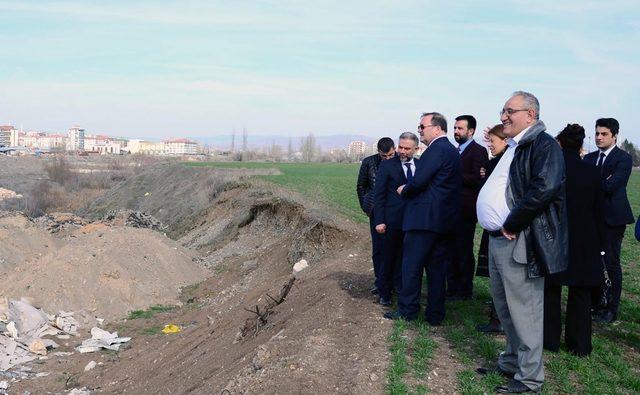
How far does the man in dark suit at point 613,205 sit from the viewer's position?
7.62 metres

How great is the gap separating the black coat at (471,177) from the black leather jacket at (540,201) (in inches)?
118

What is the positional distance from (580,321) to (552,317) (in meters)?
0.25

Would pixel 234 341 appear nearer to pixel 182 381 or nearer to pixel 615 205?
pixel 182 381

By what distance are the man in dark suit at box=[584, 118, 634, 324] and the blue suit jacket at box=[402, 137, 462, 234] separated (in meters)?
1.91

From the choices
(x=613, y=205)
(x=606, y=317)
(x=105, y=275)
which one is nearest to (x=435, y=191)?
(x=613, y=205)

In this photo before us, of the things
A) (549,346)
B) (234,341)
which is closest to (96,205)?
(234,341)

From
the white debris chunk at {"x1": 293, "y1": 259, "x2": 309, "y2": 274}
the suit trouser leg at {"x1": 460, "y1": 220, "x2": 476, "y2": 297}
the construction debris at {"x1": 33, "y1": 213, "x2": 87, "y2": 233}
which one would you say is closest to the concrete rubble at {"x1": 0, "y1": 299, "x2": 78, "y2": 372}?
the white debris chunk at {"x1": 293, "y1": 259, "x2": 309, "y2": 274}

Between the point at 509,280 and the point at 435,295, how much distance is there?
2090mm

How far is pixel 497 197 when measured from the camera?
5.27 metres

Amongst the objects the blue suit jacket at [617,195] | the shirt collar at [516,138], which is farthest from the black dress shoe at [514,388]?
the blue suit jacket at [617,195]

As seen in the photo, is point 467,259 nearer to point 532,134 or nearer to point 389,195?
point 389,195

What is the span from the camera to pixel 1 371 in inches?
416

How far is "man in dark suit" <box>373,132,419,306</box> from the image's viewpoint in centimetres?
773

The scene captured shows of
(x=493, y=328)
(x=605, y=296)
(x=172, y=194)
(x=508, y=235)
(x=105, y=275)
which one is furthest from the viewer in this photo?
(x=172, y=194)
